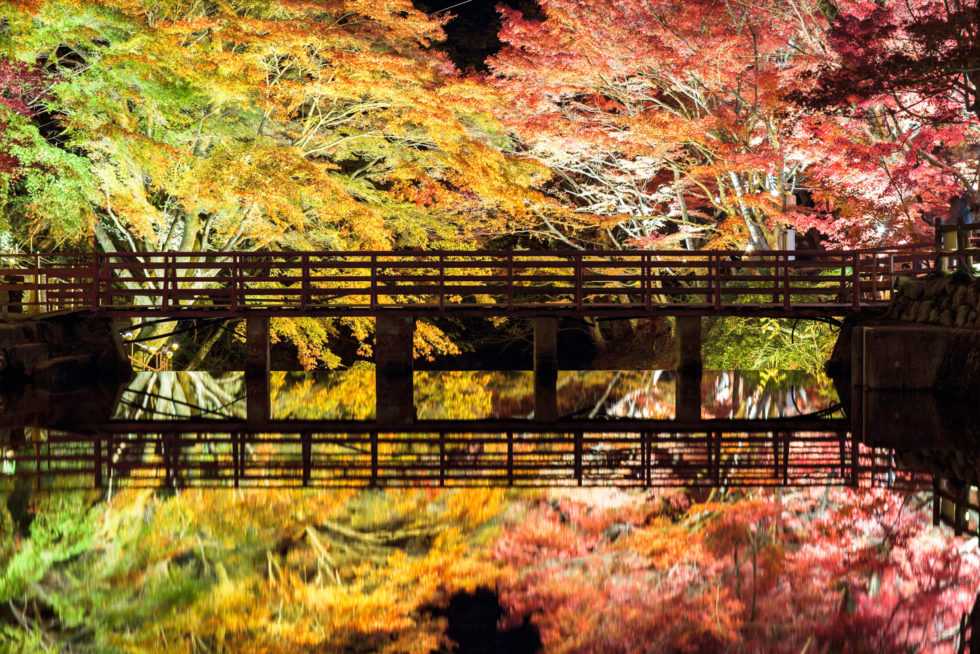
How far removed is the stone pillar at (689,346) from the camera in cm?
2003

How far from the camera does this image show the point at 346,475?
966 centimetres

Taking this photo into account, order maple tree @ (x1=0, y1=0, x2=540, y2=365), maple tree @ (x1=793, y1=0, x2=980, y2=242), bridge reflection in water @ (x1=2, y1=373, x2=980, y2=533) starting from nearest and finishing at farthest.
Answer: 1. bridge reflection in water @ (x1=2, y1=373, x2=980, y2=533)
2. maple tree @ (x1=793, y1=0, x2=980, y2=242)
3. maple tree @ (x1=0, y1=0, x2=540, y2=365)

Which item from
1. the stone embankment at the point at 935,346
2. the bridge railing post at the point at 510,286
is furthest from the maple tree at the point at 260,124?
the stone embankment at the point at 935,346

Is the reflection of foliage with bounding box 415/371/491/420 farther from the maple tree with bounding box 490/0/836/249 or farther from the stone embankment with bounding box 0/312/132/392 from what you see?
the stone embankment with bounding box 0/312/132/392

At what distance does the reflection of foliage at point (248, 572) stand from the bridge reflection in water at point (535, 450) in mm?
1168

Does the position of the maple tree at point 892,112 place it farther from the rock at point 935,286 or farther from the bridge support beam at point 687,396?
the bridge support beam at point 687,396

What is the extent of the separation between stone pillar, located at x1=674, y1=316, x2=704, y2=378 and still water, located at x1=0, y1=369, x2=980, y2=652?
6188mm

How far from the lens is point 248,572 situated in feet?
19.9

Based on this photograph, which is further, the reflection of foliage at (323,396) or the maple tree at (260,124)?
the maple tree at (260,124)

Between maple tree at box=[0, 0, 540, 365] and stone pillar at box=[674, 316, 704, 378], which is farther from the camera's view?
stone pillar at box=[674, 316, 704, 378]

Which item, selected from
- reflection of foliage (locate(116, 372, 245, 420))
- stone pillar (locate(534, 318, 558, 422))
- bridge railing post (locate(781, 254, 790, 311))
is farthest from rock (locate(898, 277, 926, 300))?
reflection of foliage (locate(116, 372, 245, 420))

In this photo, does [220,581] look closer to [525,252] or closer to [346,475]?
[346,475]

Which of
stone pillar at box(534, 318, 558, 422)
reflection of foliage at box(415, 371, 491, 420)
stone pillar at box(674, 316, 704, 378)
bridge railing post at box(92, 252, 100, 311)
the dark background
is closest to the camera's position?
reflection of foliage at box(415, 371, 491, 420)

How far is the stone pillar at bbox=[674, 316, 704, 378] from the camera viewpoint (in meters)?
20.0
